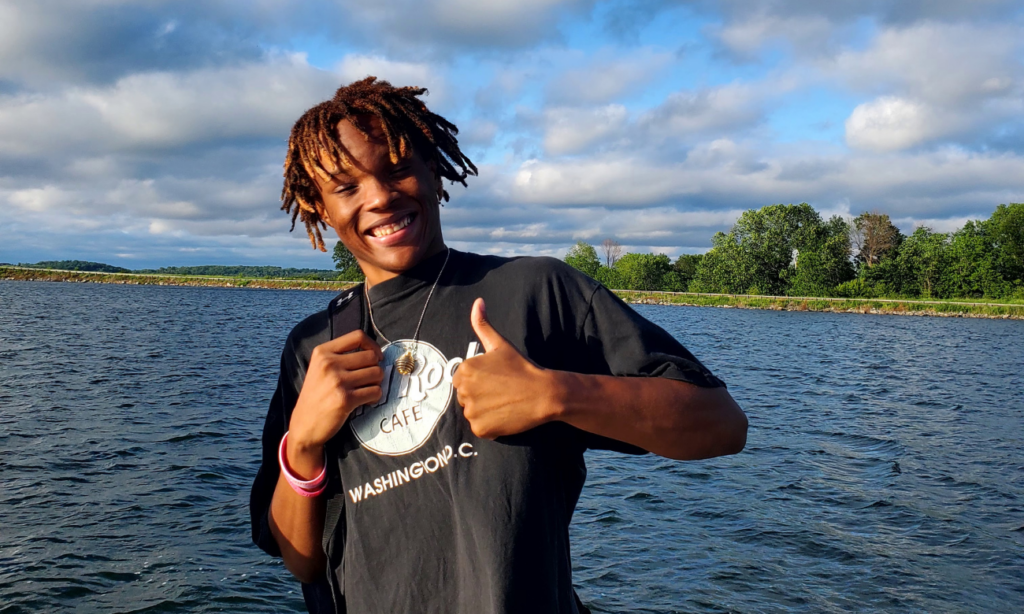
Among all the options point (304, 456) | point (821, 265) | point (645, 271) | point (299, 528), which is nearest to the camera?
point (304, 456)

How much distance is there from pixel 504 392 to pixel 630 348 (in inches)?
14.4

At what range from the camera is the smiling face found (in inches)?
82.8

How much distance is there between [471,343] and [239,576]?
25.3 ft

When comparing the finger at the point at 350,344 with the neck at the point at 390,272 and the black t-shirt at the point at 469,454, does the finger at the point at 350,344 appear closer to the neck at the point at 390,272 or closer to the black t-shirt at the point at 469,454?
the black t-shirt at the point at 469,454

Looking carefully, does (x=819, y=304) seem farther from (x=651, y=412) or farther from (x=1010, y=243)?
(x=651, y=412)

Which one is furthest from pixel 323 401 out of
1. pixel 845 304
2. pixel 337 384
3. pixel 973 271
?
pixel 973 271

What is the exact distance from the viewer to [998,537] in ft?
33.1

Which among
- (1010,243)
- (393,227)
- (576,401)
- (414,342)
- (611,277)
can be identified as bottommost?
(576,401)

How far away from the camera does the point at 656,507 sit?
11047 mm

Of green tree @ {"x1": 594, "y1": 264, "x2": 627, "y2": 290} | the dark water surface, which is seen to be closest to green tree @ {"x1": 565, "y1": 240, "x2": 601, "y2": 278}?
green tree @ {"x1": 594, "y1": 264, "x2": 627, "y2": 290}

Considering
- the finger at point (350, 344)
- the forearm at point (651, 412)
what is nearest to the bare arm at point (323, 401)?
the finger at point (350, 344)

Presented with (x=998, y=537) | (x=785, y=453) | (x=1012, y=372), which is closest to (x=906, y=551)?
(x=998, y=537)

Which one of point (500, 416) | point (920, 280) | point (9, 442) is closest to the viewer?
point (500, 416)

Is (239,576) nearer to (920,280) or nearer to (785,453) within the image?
(785,453)
